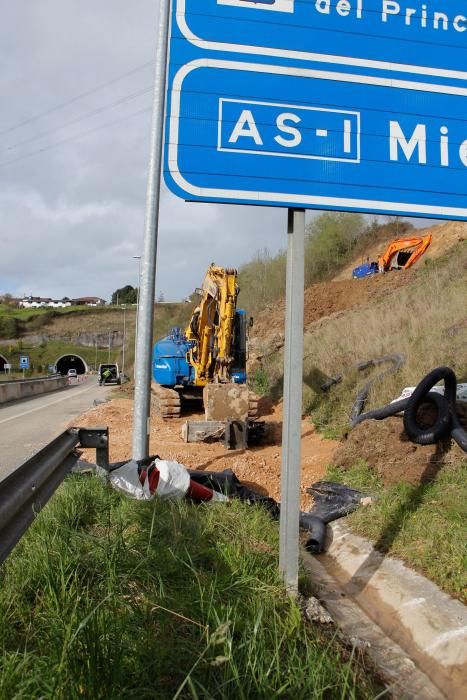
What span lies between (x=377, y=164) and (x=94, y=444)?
153 inches

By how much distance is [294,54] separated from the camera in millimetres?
3127

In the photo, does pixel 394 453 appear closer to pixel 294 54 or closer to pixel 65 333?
pixel 294 54

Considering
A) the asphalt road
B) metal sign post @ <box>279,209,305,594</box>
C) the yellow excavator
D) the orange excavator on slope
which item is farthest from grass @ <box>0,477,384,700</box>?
the orange excavator on slope

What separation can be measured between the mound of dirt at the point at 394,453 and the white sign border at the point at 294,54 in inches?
153

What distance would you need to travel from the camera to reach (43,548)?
308cm

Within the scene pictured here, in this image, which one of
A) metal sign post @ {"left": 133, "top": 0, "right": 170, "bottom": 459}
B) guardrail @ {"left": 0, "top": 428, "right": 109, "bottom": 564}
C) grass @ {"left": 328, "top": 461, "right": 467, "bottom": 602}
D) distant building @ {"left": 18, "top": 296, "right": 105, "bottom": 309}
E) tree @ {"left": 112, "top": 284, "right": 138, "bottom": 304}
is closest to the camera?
guardrail @ {"left": 0, "top": 428, "right": 109, "bottom": 564}

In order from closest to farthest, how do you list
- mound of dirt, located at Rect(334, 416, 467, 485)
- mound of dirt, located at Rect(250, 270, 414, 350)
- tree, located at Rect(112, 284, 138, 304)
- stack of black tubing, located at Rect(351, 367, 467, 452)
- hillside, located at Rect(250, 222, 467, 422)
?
mound of dirt, located at Rect(334, 416, 467, 485) < stack of black tubing, located at Rect(351, 367, 467, 452) < hillside, located at Rect(250, 222, 467, 422) < mound of dirt, located at Rect(250, 270, 414, 350) < tree, located at Rect(112, 284, 138, 304)

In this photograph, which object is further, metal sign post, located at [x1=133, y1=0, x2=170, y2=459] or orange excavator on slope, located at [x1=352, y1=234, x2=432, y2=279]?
orange excavator on slope, located at [x1=352, y1=234, x2=432, y2=279]

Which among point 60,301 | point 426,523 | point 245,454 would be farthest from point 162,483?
point 60,301

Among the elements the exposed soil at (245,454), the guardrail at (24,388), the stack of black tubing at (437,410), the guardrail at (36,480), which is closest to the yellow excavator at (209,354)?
the exposed soil at (245,454)

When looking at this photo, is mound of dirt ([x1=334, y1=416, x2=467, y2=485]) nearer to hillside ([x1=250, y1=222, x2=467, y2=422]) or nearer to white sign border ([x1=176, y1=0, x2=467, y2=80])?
hillside ([x1=250, y1=222, x2=467, y2=422])

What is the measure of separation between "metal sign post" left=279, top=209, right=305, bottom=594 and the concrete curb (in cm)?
93

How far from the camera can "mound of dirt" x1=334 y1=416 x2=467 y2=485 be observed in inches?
227

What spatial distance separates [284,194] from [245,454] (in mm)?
7275
